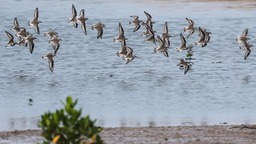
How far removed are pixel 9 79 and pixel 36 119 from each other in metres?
7.20

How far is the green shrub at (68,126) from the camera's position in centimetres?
1015

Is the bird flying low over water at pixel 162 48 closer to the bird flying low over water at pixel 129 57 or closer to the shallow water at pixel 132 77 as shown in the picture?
the shallow water at pixel 132 77

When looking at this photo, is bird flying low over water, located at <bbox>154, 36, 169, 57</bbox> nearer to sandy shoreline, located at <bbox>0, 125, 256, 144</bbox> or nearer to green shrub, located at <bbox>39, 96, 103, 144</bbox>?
sandy shoreline, located at <bbox>0, 125, 256, 144</bbox>

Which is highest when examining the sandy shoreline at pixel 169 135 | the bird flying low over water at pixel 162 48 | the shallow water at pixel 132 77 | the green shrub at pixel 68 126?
the green shrub at pixel 68 126

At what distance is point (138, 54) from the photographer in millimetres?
31938

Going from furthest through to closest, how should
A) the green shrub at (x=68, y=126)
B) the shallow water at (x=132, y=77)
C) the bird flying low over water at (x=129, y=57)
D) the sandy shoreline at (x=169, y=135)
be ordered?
the bird flying low over water at (x=129, y=57) → the shallow water at (x=132, y=77) → the sandy shoreline at (x=169, y=135) → the green shrub at (x=68, y=126)

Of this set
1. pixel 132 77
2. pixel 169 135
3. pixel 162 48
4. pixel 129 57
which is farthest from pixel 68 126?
pixel 162 48

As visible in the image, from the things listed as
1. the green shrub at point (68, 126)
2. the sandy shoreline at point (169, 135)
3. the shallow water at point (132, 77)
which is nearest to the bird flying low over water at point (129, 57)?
the shallow water at point (132, 77)

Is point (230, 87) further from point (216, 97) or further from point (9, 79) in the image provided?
point (9, 79)

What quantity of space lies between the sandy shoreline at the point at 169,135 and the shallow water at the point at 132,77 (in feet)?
3.14

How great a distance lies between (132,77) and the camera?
26.9 metres

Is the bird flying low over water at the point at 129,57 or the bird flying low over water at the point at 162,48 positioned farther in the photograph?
the bird flying low over water at the point at 162,48

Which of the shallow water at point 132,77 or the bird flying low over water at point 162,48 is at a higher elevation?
the bird flying low over water at point 162,48

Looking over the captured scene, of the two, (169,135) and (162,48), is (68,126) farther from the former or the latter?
(162,48)
